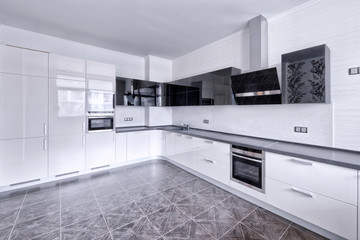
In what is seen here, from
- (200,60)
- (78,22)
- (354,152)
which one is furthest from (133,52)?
(354,152)

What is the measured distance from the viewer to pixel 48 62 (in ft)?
9.17

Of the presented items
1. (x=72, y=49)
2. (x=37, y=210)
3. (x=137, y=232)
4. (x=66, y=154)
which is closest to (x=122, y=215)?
(x=137, y=232)

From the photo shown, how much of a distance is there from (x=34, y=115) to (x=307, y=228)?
4.25m

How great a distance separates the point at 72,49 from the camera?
3.50 meters

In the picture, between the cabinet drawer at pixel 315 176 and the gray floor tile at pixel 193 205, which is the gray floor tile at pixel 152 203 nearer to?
the gray floor tile at pixel 193 205

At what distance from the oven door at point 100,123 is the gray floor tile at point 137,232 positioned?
208cm

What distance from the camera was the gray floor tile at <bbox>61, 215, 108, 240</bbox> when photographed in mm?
1691

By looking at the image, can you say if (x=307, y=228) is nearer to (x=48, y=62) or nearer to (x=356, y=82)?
(x=356, y=82)

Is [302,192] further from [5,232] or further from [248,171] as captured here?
[5,232]

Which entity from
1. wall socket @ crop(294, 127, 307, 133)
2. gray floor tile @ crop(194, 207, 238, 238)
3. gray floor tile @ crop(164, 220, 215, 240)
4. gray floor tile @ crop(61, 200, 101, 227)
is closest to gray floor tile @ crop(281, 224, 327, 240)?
gray floor tile @ crop(194, 207, 238, 238)

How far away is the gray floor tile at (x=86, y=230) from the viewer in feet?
5.55

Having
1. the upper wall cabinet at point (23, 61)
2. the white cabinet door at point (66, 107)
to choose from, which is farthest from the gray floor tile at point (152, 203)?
the upper wall cabinet at point (23, 61)

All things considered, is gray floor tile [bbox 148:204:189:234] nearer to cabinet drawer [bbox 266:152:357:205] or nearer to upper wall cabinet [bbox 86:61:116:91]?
cabinet drawer [bbox 266:152:357:205]

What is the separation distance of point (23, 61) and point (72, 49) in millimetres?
1095
